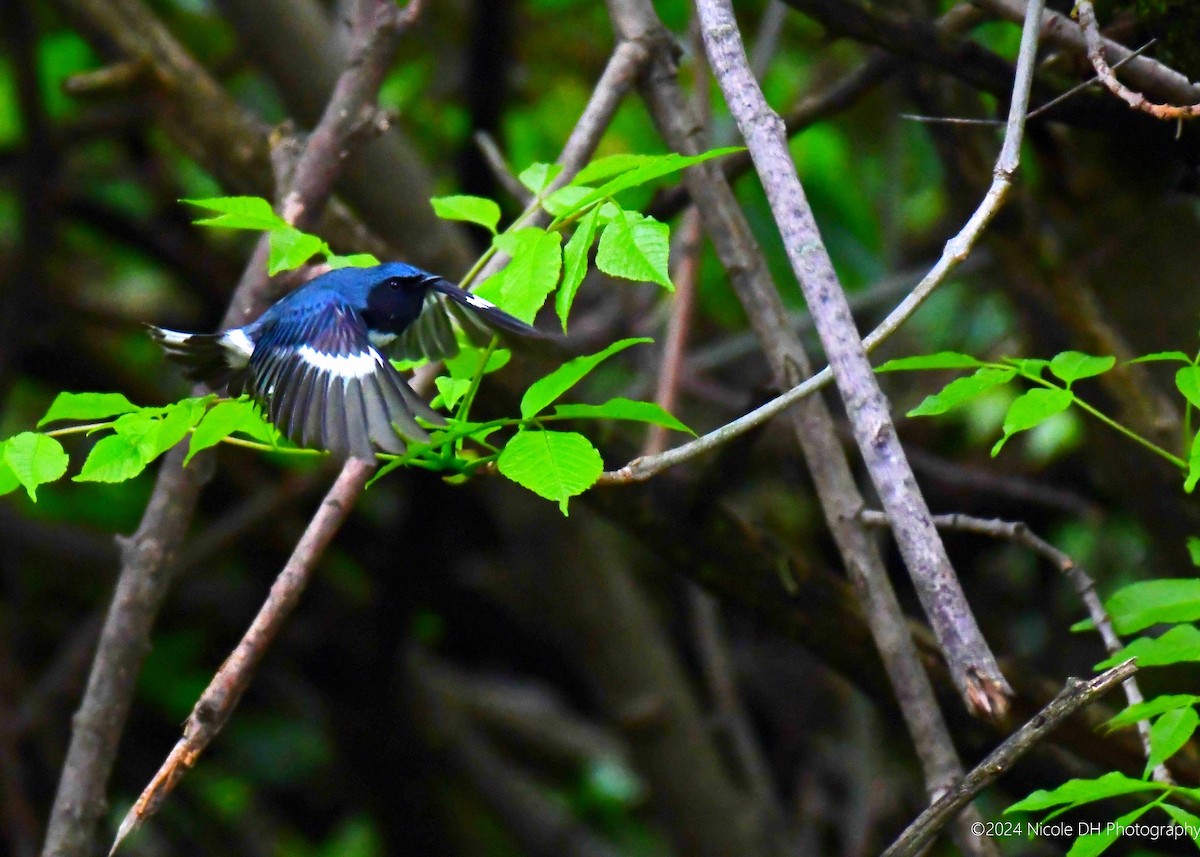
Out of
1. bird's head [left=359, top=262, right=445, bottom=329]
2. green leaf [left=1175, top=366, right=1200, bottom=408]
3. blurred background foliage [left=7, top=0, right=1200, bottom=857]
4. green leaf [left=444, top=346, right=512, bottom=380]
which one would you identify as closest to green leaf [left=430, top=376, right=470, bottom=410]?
green leaf [left=444, top=346, right=512, bottom=380]

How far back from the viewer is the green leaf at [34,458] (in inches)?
46.7

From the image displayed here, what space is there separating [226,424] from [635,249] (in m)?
0.44

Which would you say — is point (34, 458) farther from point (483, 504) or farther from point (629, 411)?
point (483, 504)

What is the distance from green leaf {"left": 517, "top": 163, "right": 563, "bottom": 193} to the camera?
1438 mm

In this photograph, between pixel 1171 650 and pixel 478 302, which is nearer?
pixel 1171 650

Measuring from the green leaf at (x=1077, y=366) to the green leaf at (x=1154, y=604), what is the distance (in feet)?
0.90

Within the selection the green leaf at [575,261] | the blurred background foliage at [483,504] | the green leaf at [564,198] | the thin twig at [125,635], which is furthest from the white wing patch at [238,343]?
the blurred background foliage at [483,504]

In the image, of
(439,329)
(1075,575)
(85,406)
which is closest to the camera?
(85,406)

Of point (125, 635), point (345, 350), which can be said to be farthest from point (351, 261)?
point (125, 635)

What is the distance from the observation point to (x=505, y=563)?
13.5 ft

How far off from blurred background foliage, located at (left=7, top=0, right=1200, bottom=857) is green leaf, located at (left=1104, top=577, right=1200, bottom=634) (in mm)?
1125

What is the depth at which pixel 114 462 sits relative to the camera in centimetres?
123

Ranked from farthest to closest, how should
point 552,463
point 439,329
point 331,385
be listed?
point 439,329
point 331,385
point 552,463

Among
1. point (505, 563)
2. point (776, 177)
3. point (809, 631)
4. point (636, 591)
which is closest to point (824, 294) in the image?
point (776, 177)
